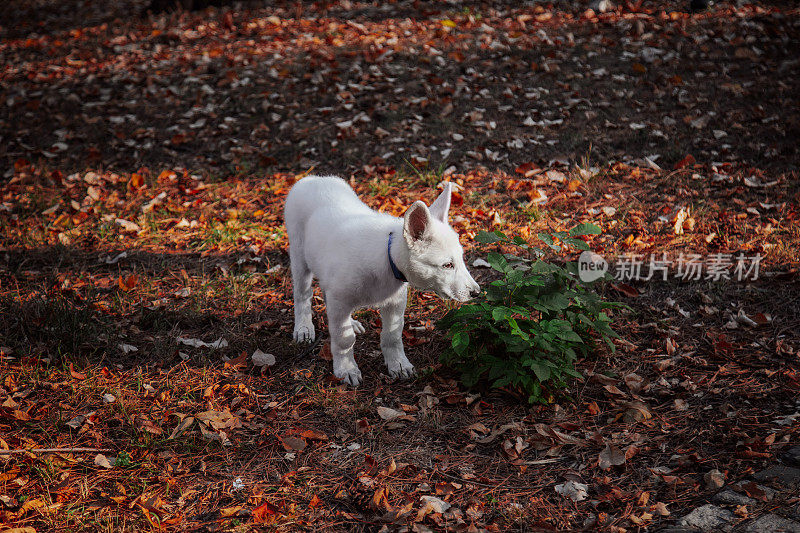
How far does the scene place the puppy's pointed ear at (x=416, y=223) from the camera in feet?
9.61

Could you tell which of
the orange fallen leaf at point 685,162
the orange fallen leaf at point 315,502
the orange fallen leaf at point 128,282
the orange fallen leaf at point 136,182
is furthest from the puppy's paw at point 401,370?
the orange fallen leaf at point 136,182

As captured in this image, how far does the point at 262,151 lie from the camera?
22.5 feet

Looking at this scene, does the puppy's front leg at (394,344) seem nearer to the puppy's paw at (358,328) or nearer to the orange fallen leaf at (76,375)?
the puppy's paw at (358,328)

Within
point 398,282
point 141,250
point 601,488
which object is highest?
point 398,282

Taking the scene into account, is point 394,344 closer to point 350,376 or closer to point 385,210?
point 350,376

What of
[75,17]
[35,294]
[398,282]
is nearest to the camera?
[398,282]

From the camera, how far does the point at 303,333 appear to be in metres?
4.13

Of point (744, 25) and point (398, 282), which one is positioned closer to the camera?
point (398, 282)

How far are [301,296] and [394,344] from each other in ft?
2.71

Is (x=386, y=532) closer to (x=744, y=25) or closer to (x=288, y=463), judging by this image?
(x=288, y=463)

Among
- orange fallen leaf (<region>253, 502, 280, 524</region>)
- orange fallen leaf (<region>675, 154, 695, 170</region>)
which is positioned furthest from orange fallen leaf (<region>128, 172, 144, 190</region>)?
orange fallen leaf (<region>675, 154, 695, 170</region>)

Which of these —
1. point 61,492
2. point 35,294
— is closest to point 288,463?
point 61,492

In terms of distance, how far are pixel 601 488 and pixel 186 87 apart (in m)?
7.35

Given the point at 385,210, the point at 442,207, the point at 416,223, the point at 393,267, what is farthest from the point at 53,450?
the point at 385,210
